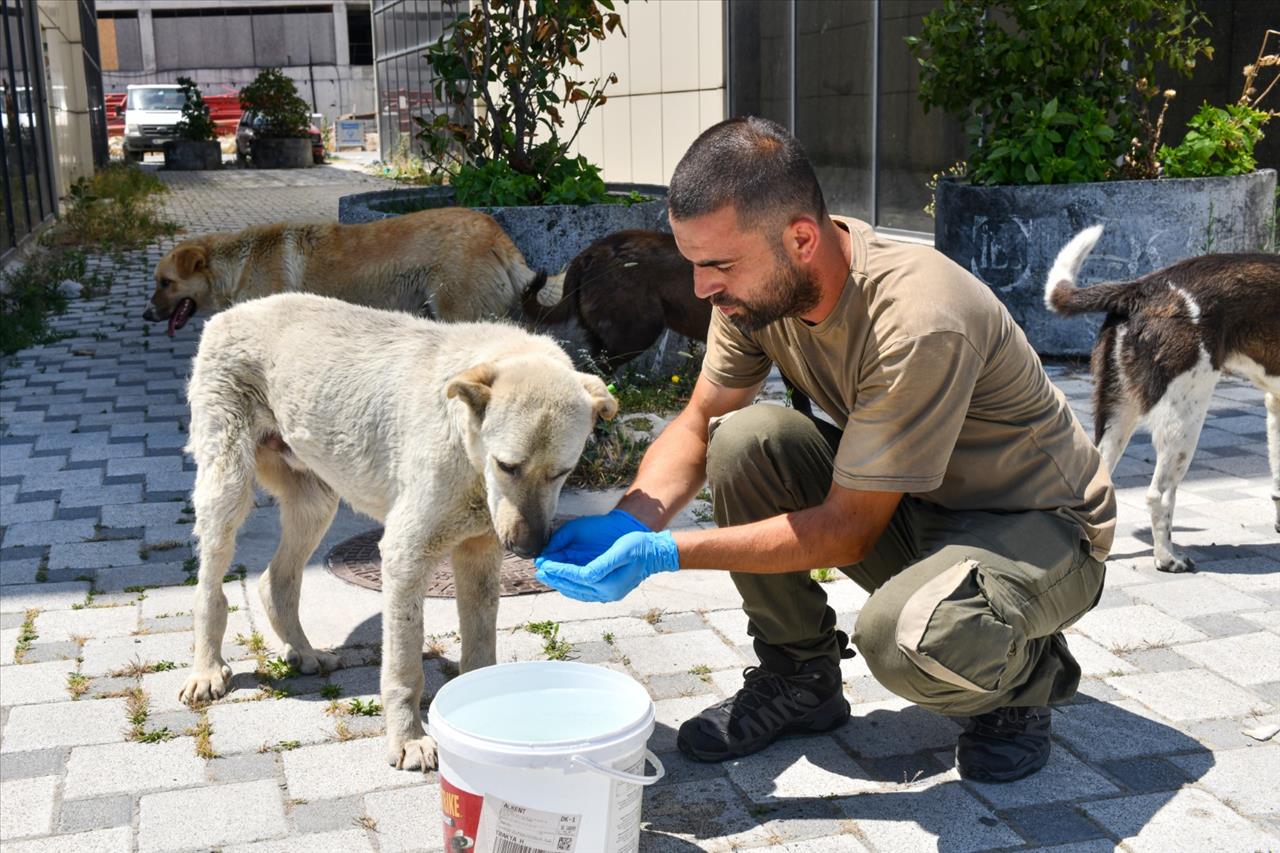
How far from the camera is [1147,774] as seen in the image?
3.32 m

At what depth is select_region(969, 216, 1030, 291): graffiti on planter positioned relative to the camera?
8.09 metres

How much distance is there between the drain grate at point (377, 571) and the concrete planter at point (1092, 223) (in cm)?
457

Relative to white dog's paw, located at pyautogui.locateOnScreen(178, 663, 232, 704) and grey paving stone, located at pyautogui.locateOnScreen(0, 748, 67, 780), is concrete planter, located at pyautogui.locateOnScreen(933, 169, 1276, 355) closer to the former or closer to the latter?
white dog's paw, located at pyautogui.locateOnScreen(178, 663, 232, 704)

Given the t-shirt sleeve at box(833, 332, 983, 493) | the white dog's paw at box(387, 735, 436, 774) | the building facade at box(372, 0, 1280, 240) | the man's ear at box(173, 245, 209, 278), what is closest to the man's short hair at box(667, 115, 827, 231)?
the t-shirt sleeve at box(833, 332, 983, 493)

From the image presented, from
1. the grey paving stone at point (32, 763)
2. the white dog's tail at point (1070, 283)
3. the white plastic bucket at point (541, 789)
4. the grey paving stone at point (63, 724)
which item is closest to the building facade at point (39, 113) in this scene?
the grey paving stone at point (63, 724)

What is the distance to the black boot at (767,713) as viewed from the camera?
3473 mm

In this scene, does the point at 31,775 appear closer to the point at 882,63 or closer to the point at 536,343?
the point at 536,343

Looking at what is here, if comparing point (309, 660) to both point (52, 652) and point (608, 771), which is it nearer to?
point (52, 652)

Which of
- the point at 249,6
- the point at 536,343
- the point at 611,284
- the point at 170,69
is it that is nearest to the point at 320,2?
the point at 249,6

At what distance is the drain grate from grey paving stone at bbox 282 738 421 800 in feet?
3.69

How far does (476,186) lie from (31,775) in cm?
594

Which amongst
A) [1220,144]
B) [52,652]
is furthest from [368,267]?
[1220,144]

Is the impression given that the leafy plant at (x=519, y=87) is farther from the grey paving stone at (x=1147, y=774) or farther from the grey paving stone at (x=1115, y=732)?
the grey paving stone at (x=1147, y=774)

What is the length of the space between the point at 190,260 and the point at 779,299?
17.3ft
